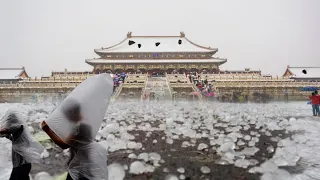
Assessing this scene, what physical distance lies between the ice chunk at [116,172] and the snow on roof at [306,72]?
38.6 meters

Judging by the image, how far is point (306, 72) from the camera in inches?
1500

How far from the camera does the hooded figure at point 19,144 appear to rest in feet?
8.73

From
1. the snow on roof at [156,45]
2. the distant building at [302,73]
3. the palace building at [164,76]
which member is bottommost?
the distant building at [302,73]

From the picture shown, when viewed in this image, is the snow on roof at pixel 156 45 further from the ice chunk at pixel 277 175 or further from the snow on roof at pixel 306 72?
the ice chunk at pixel 277 175

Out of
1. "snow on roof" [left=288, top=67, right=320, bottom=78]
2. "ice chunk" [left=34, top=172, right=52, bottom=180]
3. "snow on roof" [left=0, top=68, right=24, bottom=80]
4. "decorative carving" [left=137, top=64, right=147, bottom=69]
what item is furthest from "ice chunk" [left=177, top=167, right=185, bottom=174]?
"snow on roof" [left=288, top=67, right=320, bottom=78]

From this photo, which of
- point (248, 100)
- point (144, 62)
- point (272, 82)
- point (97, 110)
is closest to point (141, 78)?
point (248, 100)

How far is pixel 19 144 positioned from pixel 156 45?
135 feet

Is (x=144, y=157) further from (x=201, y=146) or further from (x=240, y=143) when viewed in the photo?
(x=240, y=143)

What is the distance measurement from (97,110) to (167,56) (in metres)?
37.9

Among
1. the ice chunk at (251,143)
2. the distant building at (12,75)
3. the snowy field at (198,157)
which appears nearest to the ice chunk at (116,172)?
the snowy field at (198,157)

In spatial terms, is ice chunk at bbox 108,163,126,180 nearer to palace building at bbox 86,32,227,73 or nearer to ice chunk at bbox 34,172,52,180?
ice chunk at bbox 34,172,52,180

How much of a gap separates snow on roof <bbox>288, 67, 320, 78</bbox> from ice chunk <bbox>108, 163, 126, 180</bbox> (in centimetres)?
3861

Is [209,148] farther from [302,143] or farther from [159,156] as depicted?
[302,143]

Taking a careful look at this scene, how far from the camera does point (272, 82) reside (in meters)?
21.5
